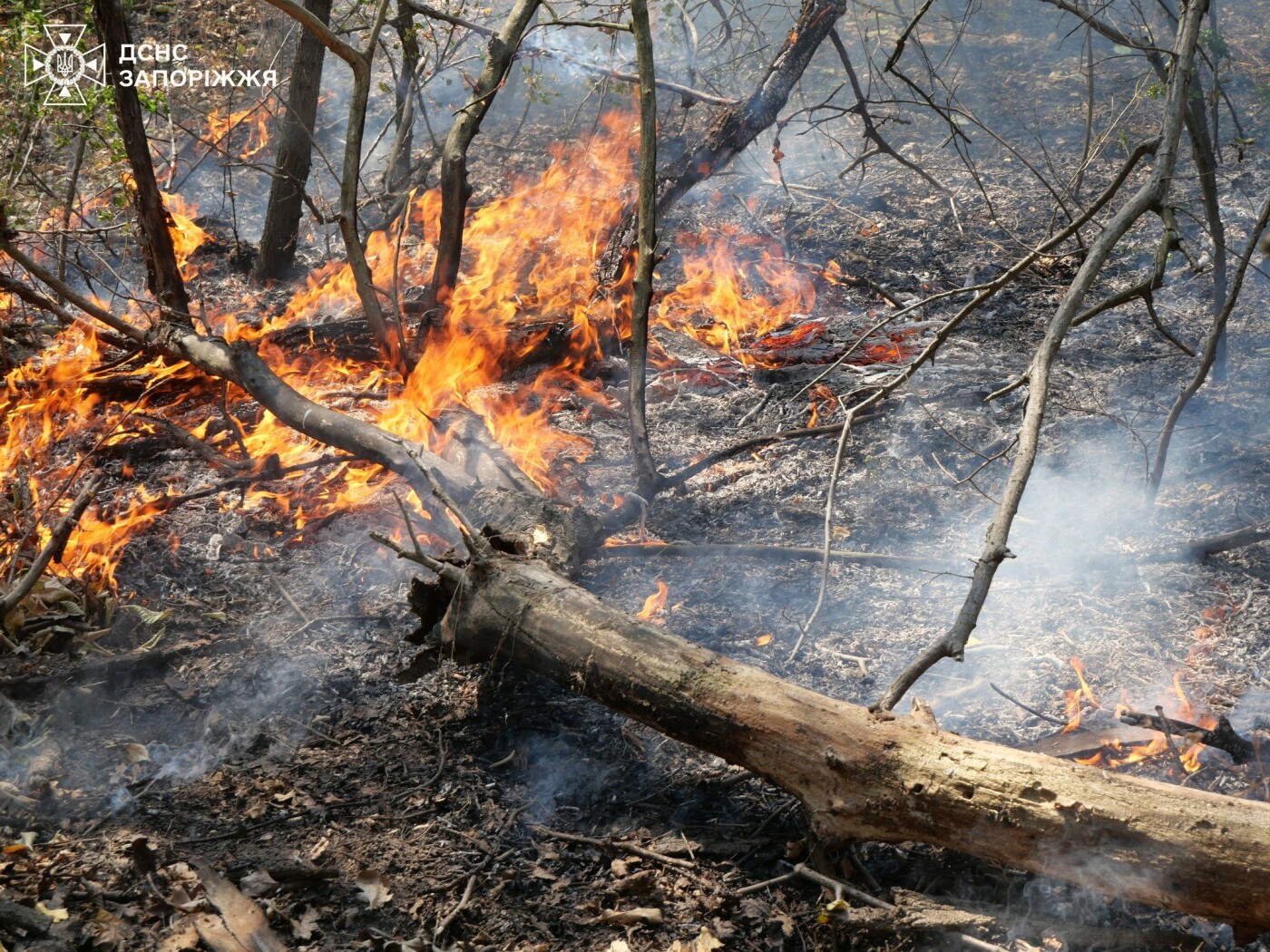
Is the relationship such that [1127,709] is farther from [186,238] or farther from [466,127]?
[186,238]

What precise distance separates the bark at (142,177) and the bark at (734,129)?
9.99ft

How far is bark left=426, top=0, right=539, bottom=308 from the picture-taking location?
6160 mm

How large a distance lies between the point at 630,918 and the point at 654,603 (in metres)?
1.83

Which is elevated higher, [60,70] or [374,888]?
[60,70]

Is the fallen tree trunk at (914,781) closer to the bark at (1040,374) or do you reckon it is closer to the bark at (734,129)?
the bark at (1040,374)

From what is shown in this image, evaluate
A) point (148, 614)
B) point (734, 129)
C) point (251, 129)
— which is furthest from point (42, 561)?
point (251, 129)

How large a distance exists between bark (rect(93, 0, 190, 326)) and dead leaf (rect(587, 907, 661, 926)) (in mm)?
4621

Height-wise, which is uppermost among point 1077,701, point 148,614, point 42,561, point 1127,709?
point 1127,709

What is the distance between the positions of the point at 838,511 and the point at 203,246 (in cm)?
670

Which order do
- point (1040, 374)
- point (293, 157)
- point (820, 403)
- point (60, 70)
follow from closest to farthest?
point (1040, 374)
point (820, 403)
point (60, 70)
point (293, 157)

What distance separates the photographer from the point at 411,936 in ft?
9.11

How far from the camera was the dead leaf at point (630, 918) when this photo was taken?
2.82 meters

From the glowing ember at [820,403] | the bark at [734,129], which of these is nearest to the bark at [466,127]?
the bark at [734,129]

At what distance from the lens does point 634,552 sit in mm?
4953
